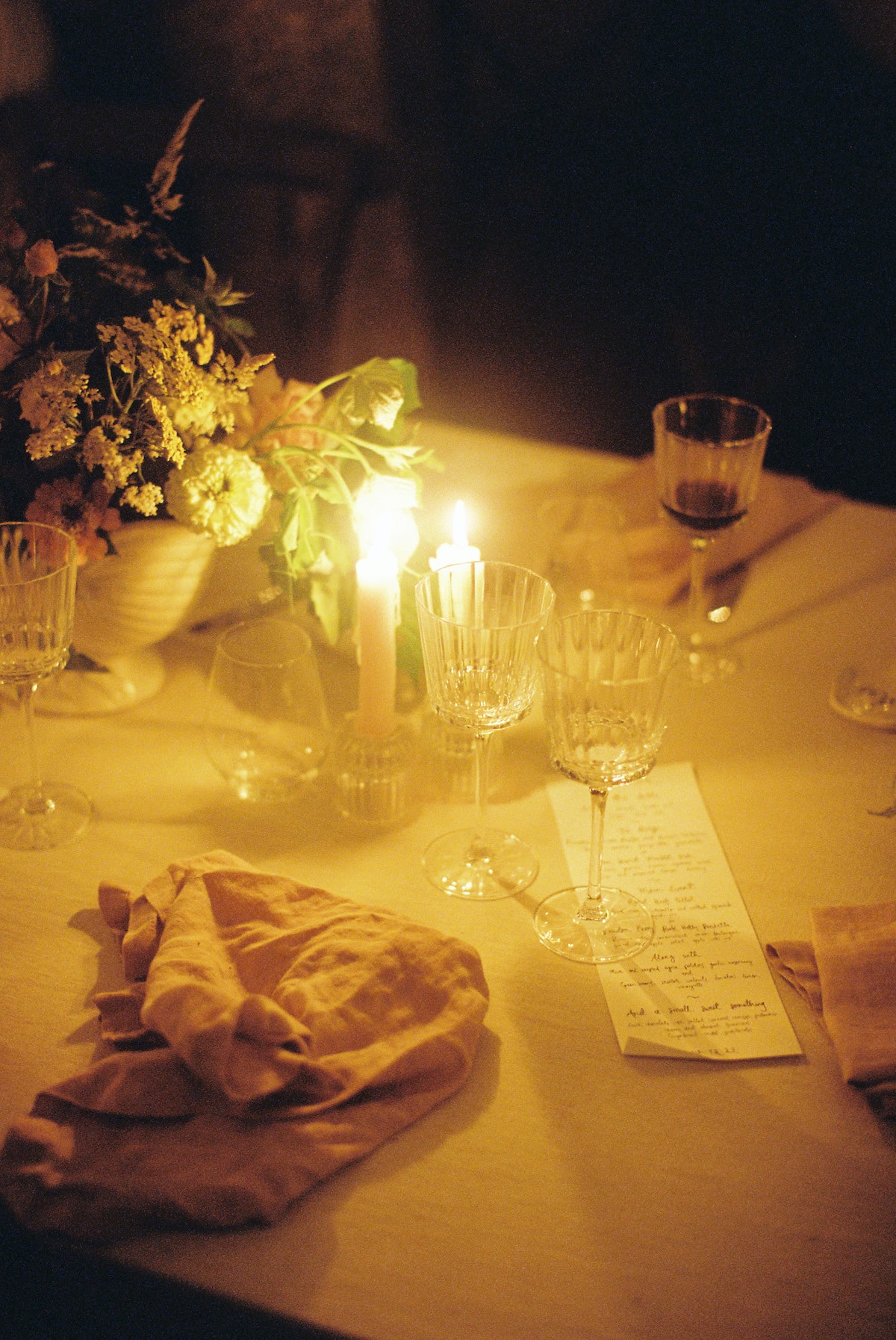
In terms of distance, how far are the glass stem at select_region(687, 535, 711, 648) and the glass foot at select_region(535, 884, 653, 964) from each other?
0.45 m

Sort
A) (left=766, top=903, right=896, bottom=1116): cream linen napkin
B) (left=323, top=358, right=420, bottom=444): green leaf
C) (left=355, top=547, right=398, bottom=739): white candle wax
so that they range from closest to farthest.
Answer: (left=766, top=903, right=896, bottom=1116): cream linen napkin < (left=355, top=547, right=398, bottom=739): white candle wax < (left=323, top=358, right=420, bottom=444): green leaf

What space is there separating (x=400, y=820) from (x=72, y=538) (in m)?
0.40

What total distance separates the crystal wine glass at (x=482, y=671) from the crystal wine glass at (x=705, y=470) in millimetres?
367

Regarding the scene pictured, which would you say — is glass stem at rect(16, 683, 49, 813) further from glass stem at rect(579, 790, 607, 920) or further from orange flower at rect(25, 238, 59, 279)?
glass stem at rect(579, 790, 607, 920)

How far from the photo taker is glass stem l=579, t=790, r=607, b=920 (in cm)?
92

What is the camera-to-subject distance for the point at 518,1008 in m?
0.86

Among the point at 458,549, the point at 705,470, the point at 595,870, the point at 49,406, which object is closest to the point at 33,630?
the point at 49,406

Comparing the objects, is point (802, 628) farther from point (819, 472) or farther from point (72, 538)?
point (819, 472)

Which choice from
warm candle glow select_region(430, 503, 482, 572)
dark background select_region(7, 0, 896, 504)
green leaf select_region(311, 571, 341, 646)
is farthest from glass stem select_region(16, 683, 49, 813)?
dark background select_region(7, 0, 896, 504)

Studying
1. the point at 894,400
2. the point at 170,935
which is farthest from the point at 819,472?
the point at 170,935

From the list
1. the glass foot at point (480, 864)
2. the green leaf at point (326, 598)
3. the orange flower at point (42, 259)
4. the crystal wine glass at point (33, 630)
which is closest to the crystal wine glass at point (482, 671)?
the glass foot at point (480, 864)

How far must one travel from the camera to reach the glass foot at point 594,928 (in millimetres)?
919

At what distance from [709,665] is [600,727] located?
48cm

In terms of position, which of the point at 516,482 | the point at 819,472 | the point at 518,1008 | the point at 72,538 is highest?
the point at 72,538
